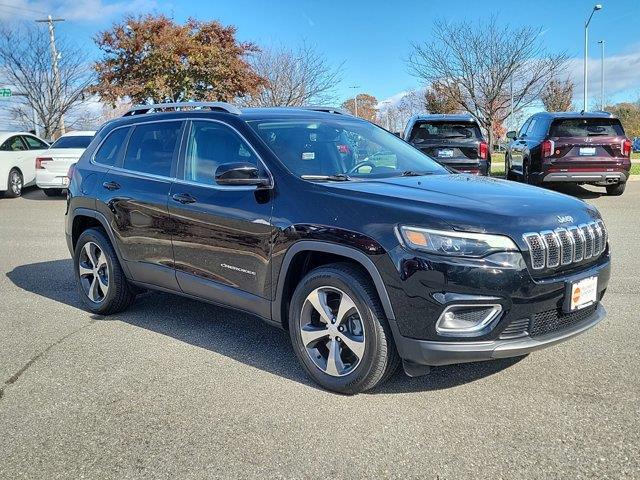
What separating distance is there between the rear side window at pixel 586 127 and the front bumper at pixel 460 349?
32.8 feet

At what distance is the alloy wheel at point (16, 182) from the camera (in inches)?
604

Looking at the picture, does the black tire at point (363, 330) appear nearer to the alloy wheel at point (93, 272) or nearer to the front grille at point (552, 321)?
the front grille at point (552, 321)

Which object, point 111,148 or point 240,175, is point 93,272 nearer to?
point 111,148

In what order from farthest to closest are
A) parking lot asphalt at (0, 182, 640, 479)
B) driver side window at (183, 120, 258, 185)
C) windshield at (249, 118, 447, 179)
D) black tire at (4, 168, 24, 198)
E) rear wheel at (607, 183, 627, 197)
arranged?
black tire at (4, 168, 24, 198) < rear wheel at (607, 183, 627, 197) < driver side window at (183, 120, 258, 185) < windshield at (249, 118, 447, 179) < parking lot asphalt at (0, 182, 640, 479)

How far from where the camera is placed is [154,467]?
2.95 m

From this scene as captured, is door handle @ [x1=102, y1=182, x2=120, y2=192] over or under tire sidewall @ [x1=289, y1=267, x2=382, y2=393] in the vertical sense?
over

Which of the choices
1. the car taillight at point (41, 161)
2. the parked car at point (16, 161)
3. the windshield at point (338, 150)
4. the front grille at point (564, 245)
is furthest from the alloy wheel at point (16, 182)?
the front grille at point (564, 245)

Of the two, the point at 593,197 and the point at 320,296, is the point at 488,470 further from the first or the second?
the point at 593,197

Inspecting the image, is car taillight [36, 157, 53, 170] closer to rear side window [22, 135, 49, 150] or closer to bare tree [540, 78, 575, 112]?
rear side window [22, 135, 49, 150]

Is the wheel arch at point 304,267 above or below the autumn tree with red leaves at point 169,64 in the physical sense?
below

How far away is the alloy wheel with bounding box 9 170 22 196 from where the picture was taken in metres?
15.3

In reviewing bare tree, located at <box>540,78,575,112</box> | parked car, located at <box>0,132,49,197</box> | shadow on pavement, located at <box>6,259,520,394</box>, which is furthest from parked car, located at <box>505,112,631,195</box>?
bare tree, located at <box>540,78,575,112</box>

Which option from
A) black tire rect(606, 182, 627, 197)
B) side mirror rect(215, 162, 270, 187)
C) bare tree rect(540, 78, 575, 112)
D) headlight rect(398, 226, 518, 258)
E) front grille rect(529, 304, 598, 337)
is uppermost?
bare tree rect(540, 78, 575, 112)

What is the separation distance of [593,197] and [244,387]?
38.3 ft
